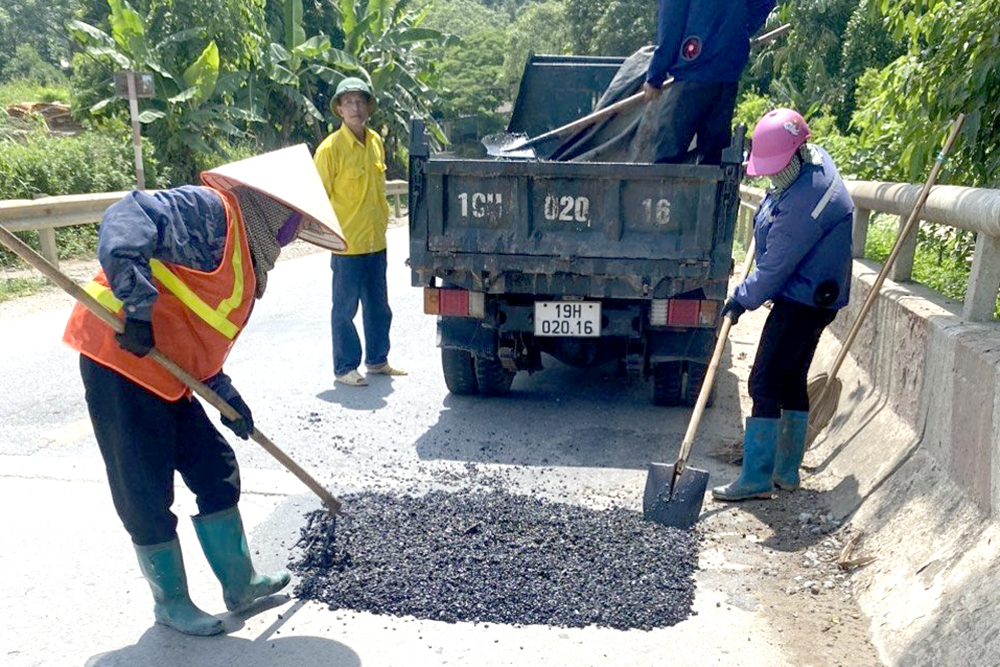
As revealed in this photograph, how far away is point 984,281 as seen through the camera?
13.1ft

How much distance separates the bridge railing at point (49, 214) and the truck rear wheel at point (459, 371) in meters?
5.91

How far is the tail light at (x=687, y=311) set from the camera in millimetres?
5824

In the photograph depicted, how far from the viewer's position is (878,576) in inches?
149

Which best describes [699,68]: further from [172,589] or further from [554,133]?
[172,589]

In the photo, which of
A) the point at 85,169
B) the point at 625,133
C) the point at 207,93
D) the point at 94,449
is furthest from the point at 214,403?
the point at 207,93

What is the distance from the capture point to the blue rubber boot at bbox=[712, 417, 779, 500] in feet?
15.8

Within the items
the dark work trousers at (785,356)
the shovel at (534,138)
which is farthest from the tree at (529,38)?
the dark work trousers at (785,356)

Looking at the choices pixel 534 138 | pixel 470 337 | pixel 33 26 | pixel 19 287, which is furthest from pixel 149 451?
pixel 33 26

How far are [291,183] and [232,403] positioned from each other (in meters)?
0.89

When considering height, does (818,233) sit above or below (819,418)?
above

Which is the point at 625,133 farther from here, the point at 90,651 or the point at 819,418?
the point at 90,651

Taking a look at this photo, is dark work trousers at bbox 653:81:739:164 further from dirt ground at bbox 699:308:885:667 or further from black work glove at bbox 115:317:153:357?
black work glove at bbox 115:317:153:357

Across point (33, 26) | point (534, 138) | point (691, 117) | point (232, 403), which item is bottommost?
point (232, 403)

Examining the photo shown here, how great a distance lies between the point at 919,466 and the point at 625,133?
11.3 feet
